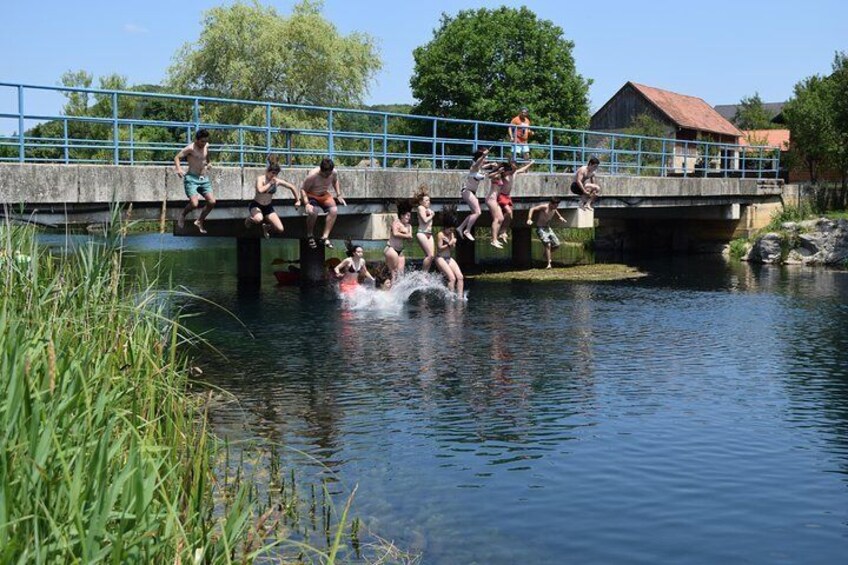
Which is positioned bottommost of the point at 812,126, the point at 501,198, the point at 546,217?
the point at 546,217

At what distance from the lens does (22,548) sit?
458 cm

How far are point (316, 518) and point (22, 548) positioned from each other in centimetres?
368

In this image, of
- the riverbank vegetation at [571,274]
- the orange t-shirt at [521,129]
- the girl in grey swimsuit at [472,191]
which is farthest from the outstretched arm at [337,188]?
the riverbank vegetation at [571,274]

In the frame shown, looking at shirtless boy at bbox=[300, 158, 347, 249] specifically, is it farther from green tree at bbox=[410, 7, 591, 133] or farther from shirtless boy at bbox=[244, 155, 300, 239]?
green tree at bbox=[410, 7, 591, 133]

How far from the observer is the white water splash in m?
22.1

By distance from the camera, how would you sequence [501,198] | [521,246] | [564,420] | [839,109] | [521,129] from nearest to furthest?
[564,420] < [501,198] < [521,129] < [521,246] < [839,109]

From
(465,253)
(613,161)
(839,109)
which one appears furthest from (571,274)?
(839,109)

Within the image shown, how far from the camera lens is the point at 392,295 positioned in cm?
2295

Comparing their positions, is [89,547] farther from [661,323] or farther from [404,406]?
[661,323]

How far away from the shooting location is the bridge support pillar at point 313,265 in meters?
27.0

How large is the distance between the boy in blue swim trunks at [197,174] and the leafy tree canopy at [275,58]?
30419 mm

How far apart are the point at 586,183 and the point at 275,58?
2309 cm

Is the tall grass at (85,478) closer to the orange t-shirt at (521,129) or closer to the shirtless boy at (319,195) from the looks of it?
the shirtless boy at (319,195)

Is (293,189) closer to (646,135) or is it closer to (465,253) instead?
(465,253)
